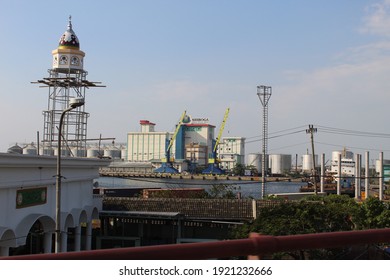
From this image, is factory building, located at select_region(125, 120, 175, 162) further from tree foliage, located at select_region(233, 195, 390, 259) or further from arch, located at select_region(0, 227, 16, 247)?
arch, located at select_region(0, 227, 16, 247)

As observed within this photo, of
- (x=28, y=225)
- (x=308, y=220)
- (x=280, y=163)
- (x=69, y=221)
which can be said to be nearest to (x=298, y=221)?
(x=308, y=220)

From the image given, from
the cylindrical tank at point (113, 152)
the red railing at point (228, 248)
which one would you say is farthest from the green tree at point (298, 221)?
the cylindrical tank at point (113, 152)

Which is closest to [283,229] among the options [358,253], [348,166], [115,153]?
[358,253]

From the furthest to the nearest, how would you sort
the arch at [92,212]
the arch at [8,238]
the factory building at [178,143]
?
1. the factory building at [178,143]
2. the arch at [92,212]
3. the arch at [8,238]

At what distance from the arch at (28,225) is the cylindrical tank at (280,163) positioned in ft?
365

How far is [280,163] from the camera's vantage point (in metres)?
122

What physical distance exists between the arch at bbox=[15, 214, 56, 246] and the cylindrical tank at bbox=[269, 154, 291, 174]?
111 meters

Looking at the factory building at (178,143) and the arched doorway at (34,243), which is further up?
the factory building at (178,143)

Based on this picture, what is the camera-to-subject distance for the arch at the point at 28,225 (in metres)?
10.2

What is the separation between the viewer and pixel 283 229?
1200cm

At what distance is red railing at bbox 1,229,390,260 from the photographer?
60.4 inches

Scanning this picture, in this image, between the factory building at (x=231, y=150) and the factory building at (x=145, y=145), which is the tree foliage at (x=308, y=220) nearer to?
the factory building at (x=145, y=145)
